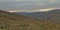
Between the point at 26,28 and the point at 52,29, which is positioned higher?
the point at 26,28

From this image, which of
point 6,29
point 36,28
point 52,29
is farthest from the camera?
point 52,29

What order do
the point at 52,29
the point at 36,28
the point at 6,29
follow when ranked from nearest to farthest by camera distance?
the point at 6,29 → the point at 36,28 → the point at 52,29

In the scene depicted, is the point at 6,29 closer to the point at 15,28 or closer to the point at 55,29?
the point at 15,28

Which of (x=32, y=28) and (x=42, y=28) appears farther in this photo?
(x=42, y=28)

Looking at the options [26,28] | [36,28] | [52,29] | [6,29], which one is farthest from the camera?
[52,29]

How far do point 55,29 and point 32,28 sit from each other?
5.35 metres

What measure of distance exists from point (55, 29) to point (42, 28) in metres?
2.83

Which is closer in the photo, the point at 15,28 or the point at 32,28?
the point at 15,28

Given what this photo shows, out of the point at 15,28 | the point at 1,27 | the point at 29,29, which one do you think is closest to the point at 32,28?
the point at 29,29

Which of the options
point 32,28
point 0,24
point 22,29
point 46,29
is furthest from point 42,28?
point 0,24

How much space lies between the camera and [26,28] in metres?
23.3

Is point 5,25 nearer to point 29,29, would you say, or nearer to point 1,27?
point 1,27

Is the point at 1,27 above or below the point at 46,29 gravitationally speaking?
above

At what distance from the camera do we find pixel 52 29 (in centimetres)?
2769
